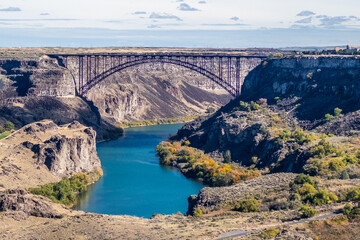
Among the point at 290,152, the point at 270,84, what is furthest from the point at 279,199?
the point at 270,84

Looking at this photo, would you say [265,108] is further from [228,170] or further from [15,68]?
[15,68]

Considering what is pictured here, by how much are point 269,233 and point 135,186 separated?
1587 inches

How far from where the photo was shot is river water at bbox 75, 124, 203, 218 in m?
81.5

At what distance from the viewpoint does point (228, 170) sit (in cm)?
9719

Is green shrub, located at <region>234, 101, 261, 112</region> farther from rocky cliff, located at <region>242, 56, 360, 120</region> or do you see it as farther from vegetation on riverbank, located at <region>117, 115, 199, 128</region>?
vegetation on riverbank, located at <region>117, 115, 199, 128</region>

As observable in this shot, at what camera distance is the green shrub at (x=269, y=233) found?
5447 cm

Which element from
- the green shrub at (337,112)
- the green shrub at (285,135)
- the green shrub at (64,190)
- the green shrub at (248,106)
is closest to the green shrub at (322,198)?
the green shrub at (64,190)

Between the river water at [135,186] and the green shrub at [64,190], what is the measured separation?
115 centimetres

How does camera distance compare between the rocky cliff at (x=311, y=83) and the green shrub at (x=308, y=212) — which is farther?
the rocky cliff at (x=311, y=83)

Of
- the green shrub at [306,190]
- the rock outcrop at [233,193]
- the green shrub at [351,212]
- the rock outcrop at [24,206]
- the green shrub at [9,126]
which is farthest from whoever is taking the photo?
the green shrub at [9,126]

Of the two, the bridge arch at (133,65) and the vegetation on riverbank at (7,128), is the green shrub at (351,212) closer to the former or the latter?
the vegetation on riverbank at (7,128)

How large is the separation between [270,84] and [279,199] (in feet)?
220

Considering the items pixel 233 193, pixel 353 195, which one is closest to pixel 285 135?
pixel 233 193

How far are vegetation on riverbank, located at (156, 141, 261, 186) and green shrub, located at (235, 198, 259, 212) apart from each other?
853 inches
